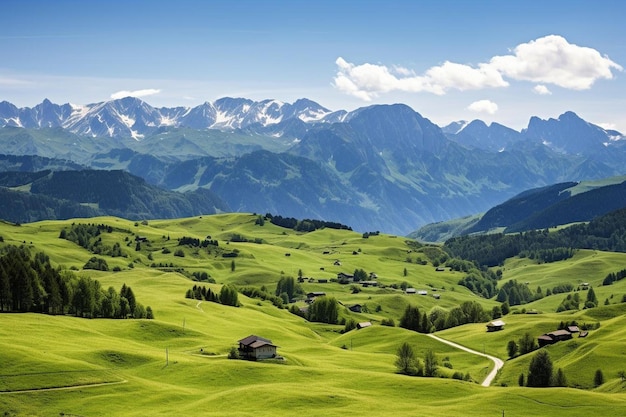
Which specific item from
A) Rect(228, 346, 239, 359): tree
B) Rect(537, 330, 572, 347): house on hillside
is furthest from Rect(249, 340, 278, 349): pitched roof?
Rect(537, 330, 572, 347): house on hillside

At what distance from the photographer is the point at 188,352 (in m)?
129

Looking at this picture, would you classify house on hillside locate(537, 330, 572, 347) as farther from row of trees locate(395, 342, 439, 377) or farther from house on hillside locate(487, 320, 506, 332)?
row of trees locate(395, 342, 439, 377)

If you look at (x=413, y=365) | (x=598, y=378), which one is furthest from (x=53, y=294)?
(x=598, y=378)

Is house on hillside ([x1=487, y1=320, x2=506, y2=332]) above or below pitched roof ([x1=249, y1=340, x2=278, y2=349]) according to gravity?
below

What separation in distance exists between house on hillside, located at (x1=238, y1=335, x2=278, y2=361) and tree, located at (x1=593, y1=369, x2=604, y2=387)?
5427 centimetres

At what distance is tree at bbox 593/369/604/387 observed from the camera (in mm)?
121931

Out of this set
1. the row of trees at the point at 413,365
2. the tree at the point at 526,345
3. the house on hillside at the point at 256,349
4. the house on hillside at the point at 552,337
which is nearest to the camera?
the house on hillside at the point at 256,349

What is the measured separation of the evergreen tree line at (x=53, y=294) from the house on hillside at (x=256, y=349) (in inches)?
1682

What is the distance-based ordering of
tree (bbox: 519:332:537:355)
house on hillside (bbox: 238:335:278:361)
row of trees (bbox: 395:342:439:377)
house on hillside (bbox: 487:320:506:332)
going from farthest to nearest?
house on hillside (bbox: 487:320:506:332)
tree (bbox: 519:332:537:355)
row of trees (bbox: 395:342:439:377)
house on hillside (bbox: 238:335:278:361)

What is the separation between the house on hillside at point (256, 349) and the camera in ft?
404

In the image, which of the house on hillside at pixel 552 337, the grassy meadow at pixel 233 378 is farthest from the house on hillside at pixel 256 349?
the house on hillside at pixel 552 337

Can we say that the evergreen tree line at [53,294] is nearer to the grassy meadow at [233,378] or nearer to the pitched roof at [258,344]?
the grassy meadow at [233,378]

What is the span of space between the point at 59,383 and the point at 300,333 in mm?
92715

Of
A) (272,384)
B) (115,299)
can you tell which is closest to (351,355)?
(272,384)
